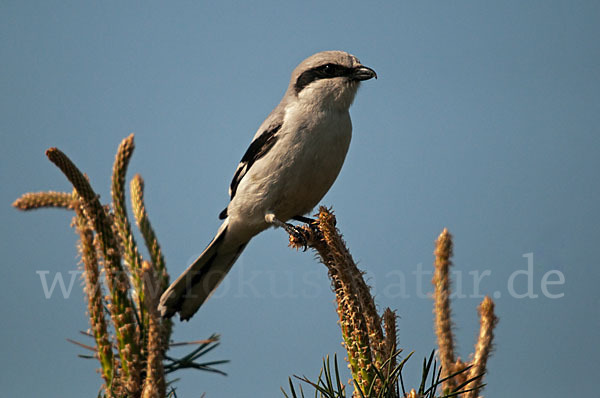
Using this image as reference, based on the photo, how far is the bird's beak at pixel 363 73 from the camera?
4652mm

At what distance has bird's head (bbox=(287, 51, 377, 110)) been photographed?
4570mm

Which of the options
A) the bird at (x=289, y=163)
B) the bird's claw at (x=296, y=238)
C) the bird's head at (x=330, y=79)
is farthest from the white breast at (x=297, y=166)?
the bird's claw at (x=296, y=238)

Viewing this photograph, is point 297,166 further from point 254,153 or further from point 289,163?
point 254,153

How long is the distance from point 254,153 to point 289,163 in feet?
1.70

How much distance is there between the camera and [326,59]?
4824 millimetres

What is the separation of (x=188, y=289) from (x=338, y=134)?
1.66 metres

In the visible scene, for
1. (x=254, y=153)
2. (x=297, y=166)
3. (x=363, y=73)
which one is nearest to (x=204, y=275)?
(x=254, y=153)

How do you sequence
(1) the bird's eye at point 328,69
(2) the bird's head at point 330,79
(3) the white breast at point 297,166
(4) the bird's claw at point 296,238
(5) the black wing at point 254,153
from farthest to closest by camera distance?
(1) the bird's eye at point 328,69 → (2) the bird's head at point 330,79 → (5) the black wing at point 254,153 → (3) the white breast at point 297,166 → (4) the bird's claw at point 296,238

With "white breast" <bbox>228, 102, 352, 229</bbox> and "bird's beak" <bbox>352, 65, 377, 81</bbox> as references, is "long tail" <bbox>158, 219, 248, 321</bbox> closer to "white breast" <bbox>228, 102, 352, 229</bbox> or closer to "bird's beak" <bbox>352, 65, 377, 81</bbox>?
"white breast" <bbox>228, 102, 352, 229</bbox>

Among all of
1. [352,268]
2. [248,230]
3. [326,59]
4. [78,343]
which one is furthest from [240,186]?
[352,268]

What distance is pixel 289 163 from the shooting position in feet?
13.8

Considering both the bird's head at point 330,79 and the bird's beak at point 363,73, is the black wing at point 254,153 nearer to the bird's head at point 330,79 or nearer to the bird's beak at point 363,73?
the bird's head at point 330,79

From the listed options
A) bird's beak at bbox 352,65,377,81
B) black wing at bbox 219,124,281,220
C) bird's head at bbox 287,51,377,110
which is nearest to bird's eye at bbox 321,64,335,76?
bird's head at bbox 287,51,377,110

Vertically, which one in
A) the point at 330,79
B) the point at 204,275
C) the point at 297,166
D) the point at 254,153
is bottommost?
the point at 204,275
